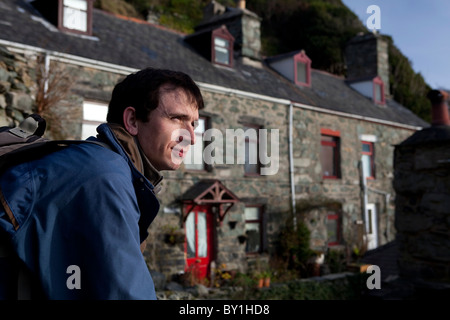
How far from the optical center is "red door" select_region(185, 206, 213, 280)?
36.0 feet

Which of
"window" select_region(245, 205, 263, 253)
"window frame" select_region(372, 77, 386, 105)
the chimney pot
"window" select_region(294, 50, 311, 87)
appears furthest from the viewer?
"window frame" select_region(372, 77, 386, 105)

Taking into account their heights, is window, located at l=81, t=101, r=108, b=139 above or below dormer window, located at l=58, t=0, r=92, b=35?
below

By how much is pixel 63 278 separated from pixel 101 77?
9.10 metres

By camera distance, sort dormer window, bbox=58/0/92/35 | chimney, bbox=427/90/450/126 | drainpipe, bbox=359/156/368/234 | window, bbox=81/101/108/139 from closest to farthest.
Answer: chimney, bbox=427/90/450/126, window, bbox=81/101/108/139, dormer window, bbox=58/0/92/35, drainpipe, bbox=359/156/368/234

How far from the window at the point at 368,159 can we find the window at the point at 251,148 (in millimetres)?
5143

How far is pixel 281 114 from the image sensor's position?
13.2 metres

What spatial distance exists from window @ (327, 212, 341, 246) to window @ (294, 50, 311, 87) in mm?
4599

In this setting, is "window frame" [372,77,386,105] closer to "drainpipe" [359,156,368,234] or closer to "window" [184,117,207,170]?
"drainpipe" [359,156,368,234]

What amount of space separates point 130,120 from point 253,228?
1112cm

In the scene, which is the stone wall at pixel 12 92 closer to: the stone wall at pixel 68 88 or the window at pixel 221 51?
the stone wall at pixel 68 88

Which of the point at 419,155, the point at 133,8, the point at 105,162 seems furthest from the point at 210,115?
the point at 133,8

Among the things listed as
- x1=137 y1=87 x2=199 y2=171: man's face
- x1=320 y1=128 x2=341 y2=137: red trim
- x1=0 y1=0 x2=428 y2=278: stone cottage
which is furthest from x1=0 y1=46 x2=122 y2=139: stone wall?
x1=320 y1=128 x2=341 y2=137: red trim

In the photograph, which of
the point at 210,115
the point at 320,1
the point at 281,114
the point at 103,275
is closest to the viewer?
the point at 103,275
